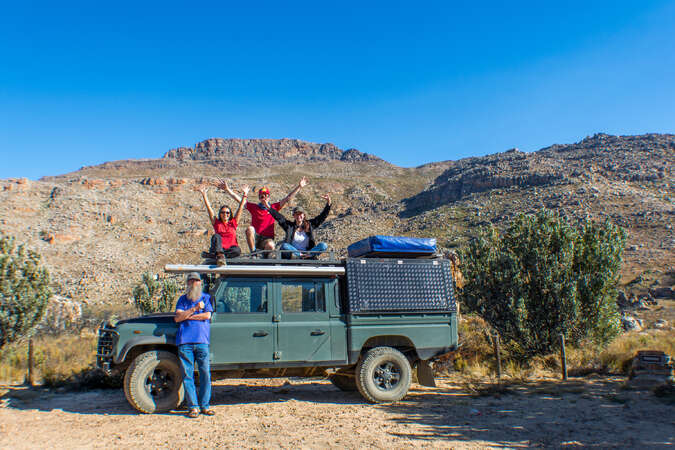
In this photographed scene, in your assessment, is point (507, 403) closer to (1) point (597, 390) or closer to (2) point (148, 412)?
(1) point (597, 390)

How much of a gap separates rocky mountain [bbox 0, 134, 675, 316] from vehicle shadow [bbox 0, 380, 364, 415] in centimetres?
2707

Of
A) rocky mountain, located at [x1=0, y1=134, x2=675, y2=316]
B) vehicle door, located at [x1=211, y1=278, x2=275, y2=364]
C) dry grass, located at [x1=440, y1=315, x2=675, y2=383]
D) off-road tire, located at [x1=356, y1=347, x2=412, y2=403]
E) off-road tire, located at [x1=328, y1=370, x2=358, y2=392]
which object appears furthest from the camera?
rocky mountain, located at [x1=0, y1=134, x2=675, y2=316]

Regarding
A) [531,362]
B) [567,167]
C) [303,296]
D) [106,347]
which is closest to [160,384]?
[106,347]

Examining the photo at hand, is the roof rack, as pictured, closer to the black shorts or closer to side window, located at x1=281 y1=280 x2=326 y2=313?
side window, located at x1=281 y1=280 x2=326 y2=313

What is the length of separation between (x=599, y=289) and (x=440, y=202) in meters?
53.5

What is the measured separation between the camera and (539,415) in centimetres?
690

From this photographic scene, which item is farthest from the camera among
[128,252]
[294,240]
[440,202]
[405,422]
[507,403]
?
[440,202]

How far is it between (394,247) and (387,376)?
2.22 metres

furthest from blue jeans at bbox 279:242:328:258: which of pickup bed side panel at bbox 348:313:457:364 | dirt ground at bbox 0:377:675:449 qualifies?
dirt ground at bbox 0:377:675:449

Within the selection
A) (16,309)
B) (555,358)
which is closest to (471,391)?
(555,358)

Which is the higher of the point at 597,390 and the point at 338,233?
the point at 338,233

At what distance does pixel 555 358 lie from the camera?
1137 centimetres

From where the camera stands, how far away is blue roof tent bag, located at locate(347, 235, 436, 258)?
7844 mm

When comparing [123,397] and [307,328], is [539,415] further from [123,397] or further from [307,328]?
[123,397]
